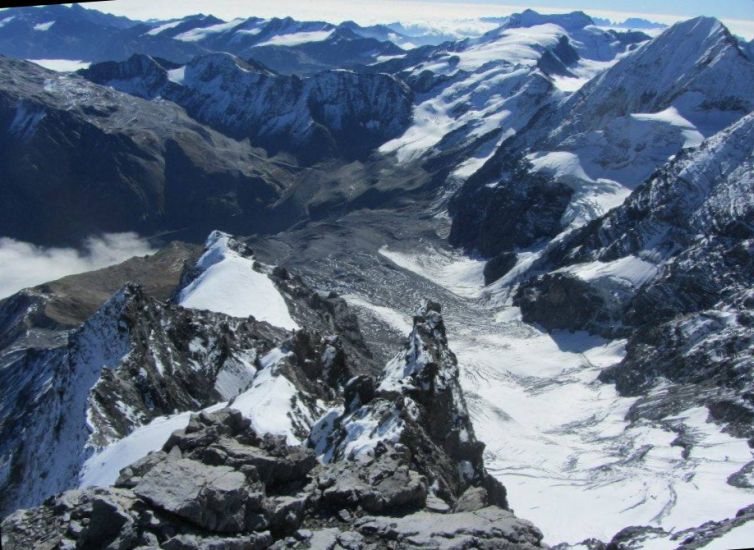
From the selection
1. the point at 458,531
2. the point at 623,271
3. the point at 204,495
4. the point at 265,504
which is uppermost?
the point at 204,495

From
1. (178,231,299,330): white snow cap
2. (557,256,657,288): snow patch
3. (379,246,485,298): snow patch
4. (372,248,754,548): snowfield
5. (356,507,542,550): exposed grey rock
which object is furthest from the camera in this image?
(379,246,485,298): snow patch

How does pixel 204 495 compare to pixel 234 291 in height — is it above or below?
above

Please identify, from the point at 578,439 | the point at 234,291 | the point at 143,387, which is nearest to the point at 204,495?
the point at 143,387

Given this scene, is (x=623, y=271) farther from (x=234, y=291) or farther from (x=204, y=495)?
(x=204, y=495)

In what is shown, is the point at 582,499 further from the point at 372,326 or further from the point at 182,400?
the point at 372,326

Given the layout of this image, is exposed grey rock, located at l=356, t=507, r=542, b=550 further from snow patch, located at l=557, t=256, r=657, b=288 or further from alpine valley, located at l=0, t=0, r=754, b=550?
snow patch, located at l=557, t=256, r=657, b=288

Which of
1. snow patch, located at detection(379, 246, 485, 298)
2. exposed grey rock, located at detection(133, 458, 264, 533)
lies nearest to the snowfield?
snow patch, located at detection(379, 246, 485, 298)

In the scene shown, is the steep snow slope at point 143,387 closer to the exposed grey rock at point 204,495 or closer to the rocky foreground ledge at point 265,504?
the rocky foreground ledge at point 265,504

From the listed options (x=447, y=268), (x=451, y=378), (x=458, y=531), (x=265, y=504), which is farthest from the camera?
(x=447, y=268)

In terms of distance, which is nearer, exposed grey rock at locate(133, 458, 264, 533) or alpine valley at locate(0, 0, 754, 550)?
exposed grey rock at locate(133, 458, 264, 533)

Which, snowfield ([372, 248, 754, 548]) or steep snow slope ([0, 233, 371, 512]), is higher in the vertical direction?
steep snow slope ([0, 233, 371, 512])
